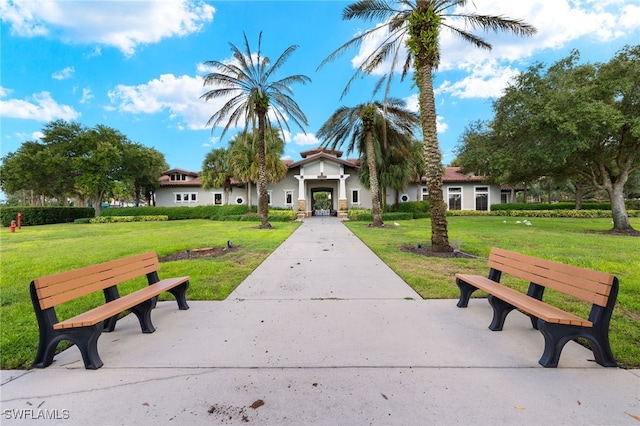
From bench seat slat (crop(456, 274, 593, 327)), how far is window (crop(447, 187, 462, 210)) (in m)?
31.0

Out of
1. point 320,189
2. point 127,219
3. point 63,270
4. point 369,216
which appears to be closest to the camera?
point 63,270

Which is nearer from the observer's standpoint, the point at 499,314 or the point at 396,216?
the point at 499,314

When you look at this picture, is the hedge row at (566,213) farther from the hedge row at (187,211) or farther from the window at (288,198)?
the hedge row at (187,211)

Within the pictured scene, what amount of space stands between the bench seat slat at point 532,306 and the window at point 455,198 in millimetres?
30958

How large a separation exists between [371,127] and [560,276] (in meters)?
15.9

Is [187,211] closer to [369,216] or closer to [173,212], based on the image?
[173,212]

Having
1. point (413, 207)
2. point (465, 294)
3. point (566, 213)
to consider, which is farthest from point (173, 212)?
point (566, 213)

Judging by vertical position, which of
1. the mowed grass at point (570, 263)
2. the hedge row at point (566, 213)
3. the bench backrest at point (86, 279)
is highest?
the bench backrest at point (86, 279)

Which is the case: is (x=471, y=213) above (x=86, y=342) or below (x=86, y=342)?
above

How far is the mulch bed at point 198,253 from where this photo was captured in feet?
28.7

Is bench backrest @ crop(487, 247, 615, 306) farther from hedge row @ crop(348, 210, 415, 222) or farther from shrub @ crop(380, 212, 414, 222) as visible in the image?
shrub @ crop(380, 212, 414, 222)

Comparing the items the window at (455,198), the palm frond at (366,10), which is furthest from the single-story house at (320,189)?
the palm frond at (366,10)

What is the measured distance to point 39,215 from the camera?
85.2 ft

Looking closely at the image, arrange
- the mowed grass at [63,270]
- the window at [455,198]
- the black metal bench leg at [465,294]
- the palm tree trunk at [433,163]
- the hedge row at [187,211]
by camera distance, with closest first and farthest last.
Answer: the mowed grass at [63,270]
the black metal bench leg at [465,294]
the palm tree trunk at [433,163]
the hedge row at [187,211]
the window at [455,198]
